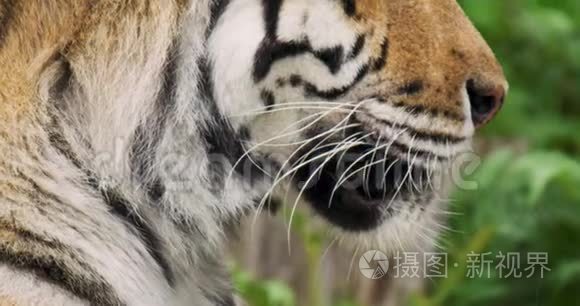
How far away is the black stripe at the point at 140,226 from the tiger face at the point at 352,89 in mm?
251

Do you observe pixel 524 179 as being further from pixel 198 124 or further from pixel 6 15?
pixel 6 15

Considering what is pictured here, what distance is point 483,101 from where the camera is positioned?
2430mm

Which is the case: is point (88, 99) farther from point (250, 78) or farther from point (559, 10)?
point (559, 10)

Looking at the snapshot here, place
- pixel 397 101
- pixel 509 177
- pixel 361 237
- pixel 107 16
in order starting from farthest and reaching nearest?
pixel 509 177, pixel 361 237, pixel 397 101, pixel 107 16

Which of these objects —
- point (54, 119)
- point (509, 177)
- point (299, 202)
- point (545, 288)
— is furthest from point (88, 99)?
point (545, 288)

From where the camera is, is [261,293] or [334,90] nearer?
[334,90]

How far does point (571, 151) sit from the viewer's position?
187 inches

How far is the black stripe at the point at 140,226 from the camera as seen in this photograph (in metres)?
2.29

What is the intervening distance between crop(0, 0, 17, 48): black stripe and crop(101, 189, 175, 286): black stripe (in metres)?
0.34

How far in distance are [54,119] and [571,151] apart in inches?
117

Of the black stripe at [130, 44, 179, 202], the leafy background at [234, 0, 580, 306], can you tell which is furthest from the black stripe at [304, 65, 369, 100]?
the leafy background at [234, 0, 580, 306]

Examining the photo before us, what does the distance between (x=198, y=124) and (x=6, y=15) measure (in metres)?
0.40

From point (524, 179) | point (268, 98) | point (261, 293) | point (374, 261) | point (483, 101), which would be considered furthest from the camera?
point (524, 179)

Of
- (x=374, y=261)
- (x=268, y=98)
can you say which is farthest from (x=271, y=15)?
(x=374, y=261)
